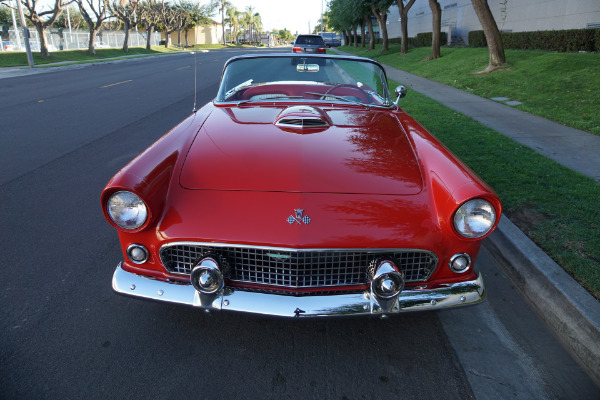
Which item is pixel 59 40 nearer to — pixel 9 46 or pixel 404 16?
pixel 9 46

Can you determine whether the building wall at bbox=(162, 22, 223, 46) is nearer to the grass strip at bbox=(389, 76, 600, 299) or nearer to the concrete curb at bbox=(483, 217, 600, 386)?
the grass strip at bbox=(389, 76, 600, 299)

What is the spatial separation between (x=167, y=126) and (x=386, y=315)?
6.40 m

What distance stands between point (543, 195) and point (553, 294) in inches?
68.4

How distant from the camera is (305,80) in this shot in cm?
409

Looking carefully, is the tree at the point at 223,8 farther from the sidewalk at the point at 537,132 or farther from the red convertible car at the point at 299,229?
the red convertible car at the point at 299,229

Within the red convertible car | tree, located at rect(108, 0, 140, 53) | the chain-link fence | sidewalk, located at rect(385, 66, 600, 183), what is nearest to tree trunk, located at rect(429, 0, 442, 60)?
sidewalk, located at rect(385, 66, 600, 183)

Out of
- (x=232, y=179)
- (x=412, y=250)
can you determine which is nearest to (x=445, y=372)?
(x=412, y=250)

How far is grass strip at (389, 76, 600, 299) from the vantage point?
3.12m

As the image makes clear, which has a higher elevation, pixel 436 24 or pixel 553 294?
pixel 436 24

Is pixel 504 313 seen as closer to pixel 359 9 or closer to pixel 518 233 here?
pixel 518 233

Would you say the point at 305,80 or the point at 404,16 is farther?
the point at 404,16

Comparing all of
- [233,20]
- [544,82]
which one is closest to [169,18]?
[233,20]

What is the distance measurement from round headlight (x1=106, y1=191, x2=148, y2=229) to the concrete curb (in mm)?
2391

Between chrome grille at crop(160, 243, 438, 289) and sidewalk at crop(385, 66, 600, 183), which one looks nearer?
chrome grille at crop(160, 243, 438, 289)
